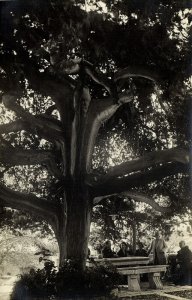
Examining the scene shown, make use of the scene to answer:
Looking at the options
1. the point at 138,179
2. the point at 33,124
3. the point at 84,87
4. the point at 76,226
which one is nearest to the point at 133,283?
the point at 76,226

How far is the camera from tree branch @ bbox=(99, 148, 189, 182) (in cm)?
1095

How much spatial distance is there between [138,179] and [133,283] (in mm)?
5093

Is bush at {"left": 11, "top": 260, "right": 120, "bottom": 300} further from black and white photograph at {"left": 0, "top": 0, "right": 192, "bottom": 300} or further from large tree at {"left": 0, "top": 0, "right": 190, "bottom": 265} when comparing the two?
large tree at {"left": 0, "top": 0, "right": 190, "bottom": 265}

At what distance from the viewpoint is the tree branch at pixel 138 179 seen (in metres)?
11.3

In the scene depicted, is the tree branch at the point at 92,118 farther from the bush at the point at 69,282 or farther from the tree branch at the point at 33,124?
the bush at the point at 69,282

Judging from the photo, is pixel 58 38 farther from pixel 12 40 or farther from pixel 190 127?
pixel 190 127

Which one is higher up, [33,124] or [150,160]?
[33,124]

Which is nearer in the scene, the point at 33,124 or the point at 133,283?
the point at 33,124

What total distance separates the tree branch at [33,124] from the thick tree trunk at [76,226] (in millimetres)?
2064

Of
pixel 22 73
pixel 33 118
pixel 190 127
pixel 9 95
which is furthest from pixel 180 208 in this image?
pixel 22 73

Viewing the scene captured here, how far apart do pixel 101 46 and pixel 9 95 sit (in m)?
3.59

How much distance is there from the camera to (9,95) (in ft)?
36.3

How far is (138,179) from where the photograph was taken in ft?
37.5

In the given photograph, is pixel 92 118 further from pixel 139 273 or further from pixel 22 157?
pixel 139 273
